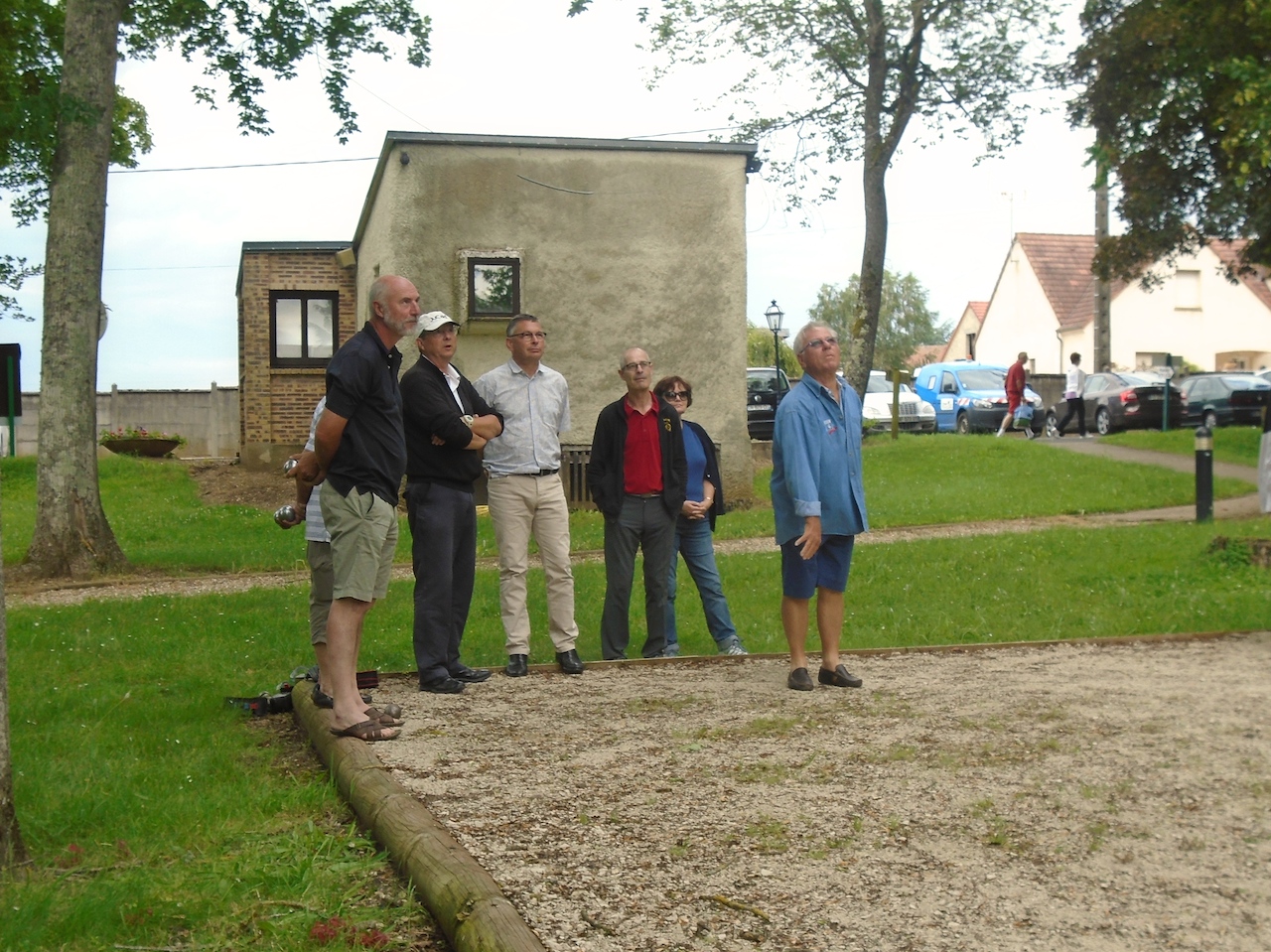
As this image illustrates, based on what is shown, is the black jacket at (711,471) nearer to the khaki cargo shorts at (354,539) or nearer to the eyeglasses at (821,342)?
the eyeglasses at (821,342)

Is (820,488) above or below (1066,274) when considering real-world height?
below

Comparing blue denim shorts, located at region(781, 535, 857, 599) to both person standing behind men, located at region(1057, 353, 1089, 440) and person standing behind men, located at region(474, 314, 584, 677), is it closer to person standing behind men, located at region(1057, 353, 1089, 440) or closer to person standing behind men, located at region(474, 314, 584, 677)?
→ person standing behind men, located at region(474, 314, 584, 677)

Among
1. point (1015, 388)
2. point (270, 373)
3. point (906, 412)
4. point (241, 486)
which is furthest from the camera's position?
point (906, 412)

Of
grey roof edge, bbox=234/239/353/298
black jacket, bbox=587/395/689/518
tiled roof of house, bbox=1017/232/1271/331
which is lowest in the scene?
black jacket, bbox=587/395/689/518

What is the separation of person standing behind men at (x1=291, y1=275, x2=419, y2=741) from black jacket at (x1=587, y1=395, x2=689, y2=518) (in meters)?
2.61

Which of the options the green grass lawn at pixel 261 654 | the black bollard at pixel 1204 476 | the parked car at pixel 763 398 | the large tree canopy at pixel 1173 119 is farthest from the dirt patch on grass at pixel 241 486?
the large tree canopy at pixel 1173 119

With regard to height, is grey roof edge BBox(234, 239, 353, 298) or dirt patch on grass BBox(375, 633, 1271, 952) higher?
grey roof edge BBox(234, 239, 353, 298)

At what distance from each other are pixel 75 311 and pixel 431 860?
11.7m

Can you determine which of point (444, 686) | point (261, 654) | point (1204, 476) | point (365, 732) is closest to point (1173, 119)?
point (1204, 476)

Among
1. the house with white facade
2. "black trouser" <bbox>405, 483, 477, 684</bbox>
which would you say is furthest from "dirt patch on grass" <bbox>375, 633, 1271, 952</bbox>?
the house with white facade

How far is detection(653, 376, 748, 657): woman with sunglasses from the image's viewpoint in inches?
363

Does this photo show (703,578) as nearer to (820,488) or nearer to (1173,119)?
(820,488)

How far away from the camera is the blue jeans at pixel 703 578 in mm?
9273

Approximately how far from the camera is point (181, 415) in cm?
3881
